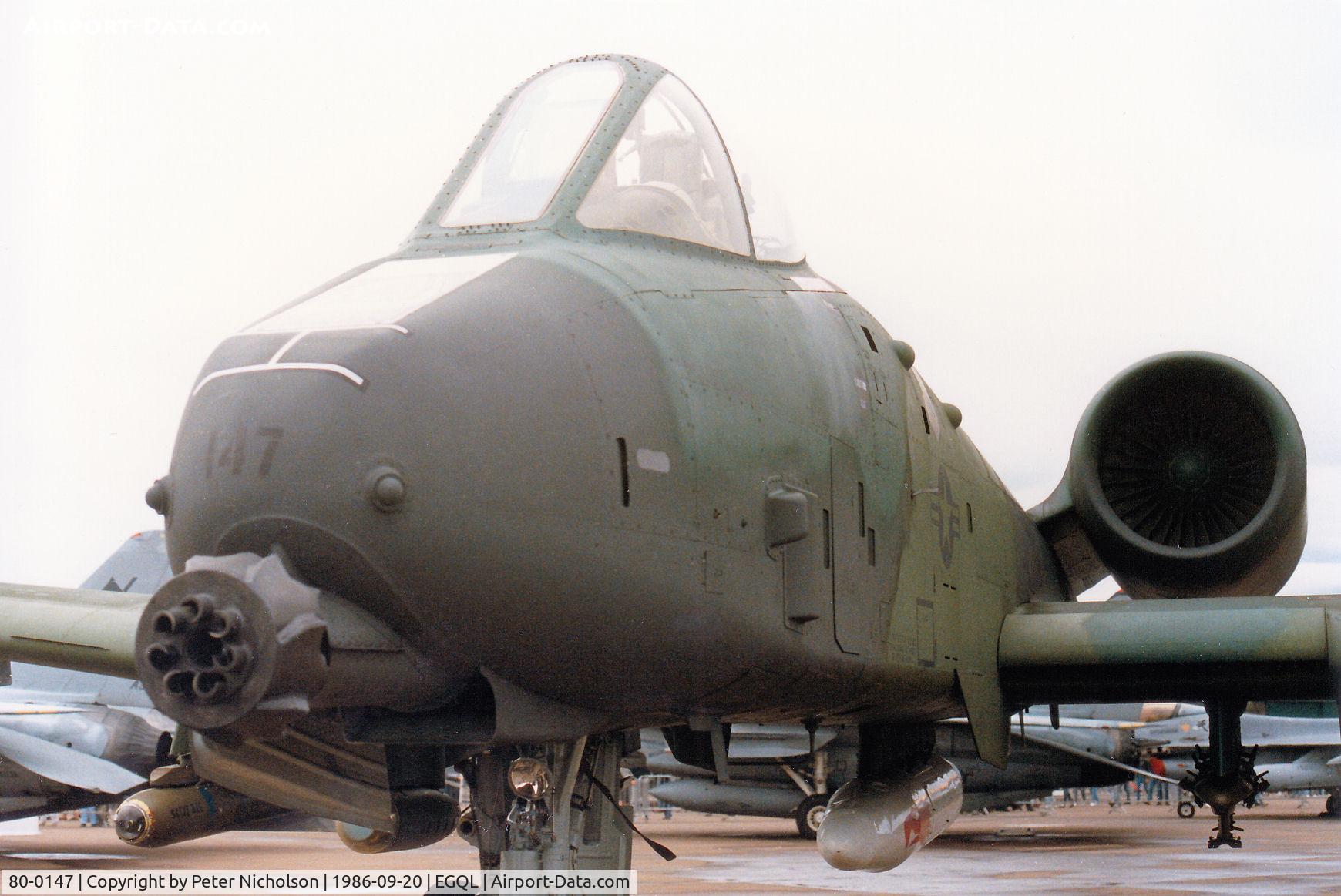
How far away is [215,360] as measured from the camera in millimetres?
4289

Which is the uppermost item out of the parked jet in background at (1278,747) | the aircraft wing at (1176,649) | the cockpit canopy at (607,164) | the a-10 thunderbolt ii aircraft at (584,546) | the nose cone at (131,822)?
the cockpit canopy at (607,164)

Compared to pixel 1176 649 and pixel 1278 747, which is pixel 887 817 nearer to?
pixel 1176 649

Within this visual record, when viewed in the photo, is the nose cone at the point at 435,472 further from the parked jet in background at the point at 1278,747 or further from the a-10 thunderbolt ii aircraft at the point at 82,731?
the parked jet in background at the point at 1278,747

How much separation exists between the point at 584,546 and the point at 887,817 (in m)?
3.42

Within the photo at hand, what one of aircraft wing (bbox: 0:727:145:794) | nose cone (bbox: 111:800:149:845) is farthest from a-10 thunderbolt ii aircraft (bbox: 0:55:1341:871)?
aircraft wing (bbox: 0:727:145:794)

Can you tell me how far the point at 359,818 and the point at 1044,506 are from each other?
5.67 m

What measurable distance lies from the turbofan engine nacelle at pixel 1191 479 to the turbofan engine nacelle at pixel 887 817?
219 centimetres

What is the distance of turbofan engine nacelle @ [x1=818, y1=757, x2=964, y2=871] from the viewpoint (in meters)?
6.83

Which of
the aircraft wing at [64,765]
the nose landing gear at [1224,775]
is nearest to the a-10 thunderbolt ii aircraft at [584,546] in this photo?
the nose landing gear at [1224,775]

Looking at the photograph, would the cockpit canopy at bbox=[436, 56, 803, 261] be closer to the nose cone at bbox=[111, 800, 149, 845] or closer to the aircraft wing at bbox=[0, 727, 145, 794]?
the nose cone at bbox=[111, 800, 149, 845]

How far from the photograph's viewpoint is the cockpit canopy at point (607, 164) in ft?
17.4

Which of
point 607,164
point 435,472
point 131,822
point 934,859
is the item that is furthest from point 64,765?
point 435,472

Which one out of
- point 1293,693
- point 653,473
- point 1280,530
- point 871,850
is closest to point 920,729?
point 871,850

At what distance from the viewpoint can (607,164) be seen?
5.38 m
